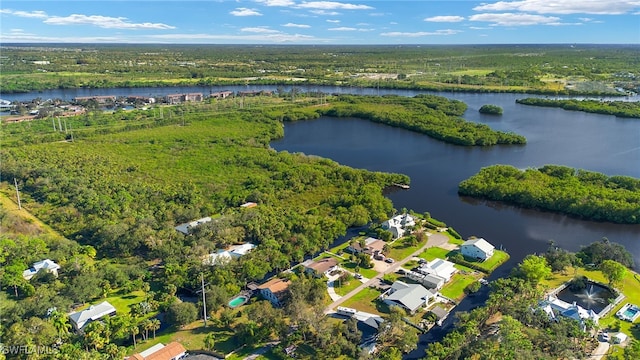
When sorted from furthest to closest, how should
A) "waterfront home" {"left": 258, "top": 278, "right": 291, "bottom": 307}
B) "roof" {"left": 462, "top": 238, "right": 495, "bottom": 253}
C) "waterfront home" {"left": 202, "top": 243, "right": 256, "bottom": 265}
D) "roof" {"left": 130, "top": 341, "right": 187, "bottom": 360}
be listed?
1. "roof" {"left": 462, "top": 238, "right": 495, "bottom": 253}
2. "waterfront home" {"left": 202, "top": 243, "right": 256, "bottom": 265}
3. "waterfront home" {"left": 258, "top": 278, "right": 291, "bottom": 307}
4. "roof" {"left": 130, "top": 341, "right": 187, "bottom": 360}

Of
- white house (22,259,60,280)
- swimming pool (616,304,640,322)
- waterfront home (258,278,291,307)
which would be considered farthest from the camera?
white house (22,259,60,280)

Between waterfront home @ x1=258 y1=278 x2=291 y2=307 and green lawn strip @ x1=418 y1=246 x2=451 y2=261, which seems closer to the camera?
waterfront home @ x1=258 y1=278 x2=291 y2=307

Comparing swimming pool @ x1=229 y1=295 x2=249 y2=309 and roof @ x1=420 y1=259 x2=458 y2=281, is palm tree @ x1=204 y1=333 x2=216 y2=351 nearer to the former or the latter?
swimming pool @ x1=229 y1=295 x2=249 y2=309

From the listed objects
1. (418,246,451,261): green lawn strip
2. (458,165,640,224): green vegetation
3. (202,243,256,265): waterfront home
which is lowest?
(418,246,451,261): green lawn strip

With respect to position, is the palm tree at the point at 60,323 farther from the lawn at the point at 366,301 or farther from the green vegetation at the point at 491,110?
the green vegetation at the point at 491,110

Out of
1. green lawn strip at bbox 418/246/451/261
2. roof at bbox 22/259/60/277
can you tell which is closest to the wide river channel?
green lawn strip at bbox 418/246/451/261

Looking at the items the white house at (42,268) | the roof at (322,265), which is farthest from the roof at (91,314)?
the roof at (322,265)

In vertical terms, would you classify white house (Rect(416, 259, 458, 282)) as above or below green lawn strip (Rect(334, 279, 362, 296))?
above
